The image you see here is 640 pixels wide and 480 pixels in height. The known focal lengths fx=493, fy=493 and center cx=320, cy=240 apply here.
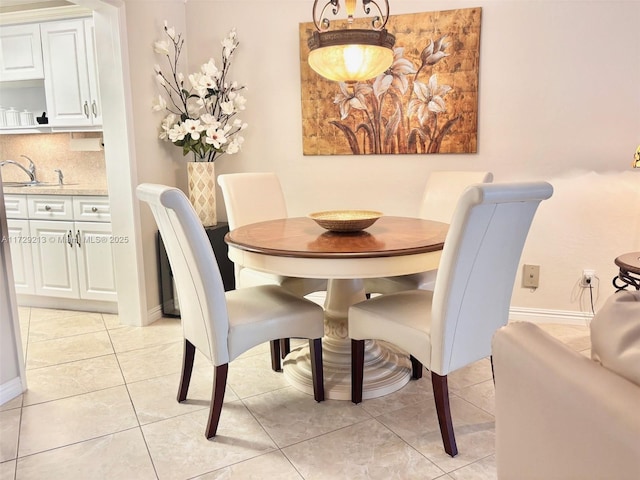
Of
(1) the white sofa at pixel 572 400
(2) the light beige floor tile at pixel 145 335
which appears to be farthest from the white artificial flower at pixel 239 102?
(1) the white sofa at pixel 572 400

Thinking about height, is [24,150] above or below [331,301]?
above

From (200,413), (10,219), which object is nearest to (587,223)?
(200,413)

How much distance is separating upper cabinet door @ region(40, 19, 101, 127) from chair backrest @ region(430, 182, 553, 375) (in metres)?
2.86

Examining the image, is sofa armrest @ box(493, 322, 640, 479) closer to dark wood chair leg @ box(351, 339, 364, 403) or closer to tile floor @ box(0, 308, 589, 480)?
tile floor @ box(0, 308, 589, 480)

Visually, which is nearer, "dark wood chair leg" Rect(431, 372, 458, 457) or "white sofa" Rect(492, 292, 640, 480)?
"white sofa" Rect(492, 292, 640, 480)

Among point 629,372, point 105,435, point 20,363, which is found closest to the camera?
point 629,372

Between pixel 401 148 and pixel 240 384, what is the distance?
6.18ft

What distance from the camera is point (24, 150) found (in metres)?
4.15

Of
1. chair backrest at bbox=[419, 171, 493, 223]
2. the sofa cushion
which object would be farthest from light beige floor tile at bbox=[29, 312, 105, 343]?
the sofa cushion

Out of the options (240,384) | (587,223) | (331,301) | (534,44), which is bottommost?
(240,384)

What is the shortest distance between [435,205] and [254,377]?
4.77ft

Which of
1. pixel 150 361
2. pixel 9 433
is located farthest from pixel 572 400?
pixel 150 361

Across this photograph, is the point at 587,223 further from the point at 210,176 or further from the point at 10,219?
the point at 10,219

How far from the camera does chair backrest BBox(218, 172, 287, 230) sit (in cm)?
297
